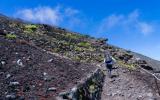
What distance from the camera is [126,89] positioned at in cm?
2462

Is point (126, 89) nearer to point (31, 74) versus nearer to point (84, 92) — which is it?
point (84, 92)

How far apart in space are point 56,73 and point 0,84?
14.7 feet

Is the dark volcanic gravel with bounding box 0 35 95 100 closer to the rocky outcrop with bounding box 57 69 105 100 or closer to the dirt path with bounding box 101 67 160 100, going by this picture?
the rocky outcrop with bounding box 57 69 105 100

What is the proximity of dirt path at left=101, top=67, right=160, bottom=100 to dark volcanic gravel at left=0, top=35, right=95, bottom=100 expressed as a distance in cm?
274

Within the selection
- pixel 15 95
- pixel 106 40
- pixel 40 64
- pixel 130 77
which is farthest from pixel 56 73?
pixel 106 40

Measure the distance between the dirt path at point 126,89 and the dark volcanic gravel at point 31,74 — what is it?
274cm

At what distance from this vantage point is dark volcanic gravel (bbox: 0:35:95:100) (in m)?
16.2

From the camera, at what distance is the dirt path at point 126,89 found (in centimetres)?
2297

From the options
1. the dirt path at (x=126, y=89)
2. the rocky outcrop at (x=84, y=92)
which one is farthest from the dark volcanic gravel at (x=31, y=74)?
the dirt path at (x=126, y=89)

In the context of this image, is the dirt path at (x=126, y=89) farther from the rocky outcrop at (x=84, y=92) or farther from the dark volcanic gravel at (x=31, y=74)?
the dark volcanic gravel at (x=31, y=74)

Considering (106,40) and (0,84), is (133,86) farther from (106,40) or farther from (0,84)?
(106,40)

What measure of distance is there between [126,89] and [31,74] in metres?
8.05

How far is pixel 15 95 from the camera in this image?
50.9 ft

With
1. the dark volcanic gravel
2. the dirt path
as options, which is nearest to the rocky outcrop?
the dark volcanic gravel
